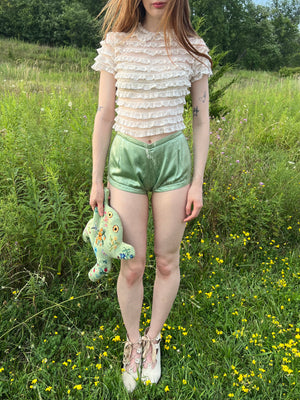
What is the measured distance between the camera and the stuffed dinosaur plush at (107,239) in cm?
156

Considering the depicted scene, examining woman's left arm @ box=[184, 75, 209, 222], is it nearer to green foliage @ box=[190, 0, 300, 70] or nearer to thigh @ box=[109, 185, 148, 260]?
thigh @ box=[109, 185, 148, 260]

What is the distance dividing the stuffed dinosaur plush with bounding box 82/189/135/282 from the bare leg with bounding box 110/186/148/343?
0.16 ft

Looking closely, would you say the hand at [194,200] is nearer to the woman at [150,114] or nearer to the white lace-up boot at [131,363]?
the woman at [150,114]

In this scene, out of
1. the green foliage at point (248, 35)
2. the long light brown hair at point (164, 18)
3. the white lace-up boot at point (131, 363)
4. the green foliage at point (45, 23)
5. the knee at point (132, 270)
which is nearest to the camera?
the long light brown hair at point (164, 18)

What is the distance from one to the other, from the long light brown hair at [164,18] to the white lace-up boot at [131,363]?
5.59 feet

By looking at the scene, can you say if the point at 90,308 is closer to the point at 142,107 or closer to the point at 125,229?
the point at 125,229

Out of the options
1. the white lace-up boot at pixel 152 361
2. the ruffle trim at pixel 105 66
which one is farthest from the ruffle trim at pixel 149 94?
the white lace-up boot at pixel 152 361

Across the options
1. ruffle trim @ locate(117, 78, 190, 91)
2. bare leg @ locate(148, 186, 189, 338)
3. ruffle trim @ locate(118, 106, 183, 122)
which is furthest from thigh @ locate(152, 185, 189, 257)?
ruffle trim @ locate(117, 78, 190, 91)

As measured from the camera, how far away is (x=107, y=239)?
5.23 ft

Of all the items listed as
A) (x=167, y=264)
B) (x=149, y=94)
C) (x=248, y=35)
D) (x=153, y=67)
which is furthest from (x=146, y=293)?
(x=248, y=35)

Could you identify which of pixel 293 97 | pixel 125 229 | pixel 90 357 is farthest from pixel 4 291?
pixel 293 97

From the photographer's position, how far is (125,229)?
5.34 ft

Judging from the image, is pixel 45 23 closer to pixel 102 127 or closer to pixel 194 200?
pixel 102 127

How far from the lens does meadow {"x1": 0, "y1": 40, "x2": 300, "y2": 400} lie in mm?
1825
